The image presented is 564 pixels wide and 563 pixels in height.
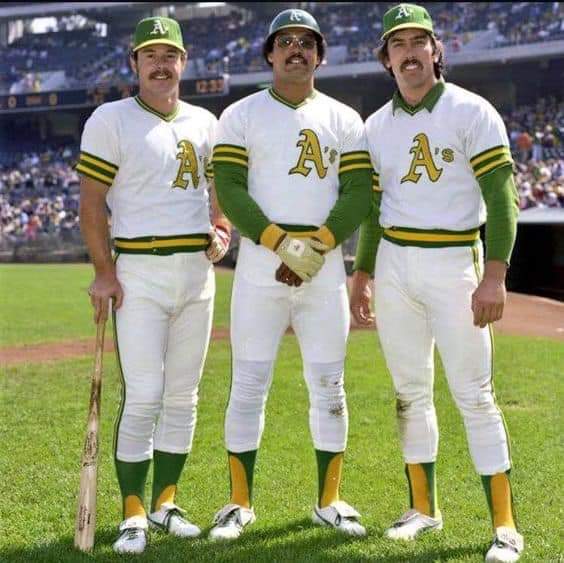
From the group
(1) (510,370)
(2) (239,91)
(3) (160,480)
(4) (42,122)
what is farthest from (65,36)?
(3) (160,480)

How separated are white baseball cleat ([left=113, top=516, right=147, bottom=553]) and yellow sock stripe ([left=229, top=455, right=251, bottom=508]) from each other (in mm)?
443

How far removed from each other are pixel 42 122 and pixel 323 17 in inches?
594

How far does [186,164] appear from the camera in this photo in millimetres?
3838

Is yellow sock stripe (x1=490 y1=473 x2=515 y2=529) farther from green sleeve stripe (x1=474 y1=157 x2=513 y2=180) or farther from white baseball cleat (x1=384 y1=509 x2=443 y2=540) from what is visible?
green sleeve stripe (x1=474 y1=157 x2=513 y2=180)

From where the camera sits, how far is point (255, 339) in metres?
3.75

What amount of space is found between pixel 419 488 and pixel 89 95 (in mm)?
33179

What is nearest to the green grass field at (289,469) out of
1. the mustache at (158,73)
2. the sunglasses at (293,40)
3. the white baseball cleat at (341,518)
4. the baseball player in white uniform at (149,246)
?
the white baseball cleat at (341,518)

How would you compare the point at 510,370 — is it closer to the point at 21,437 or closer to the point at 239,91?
the point at 21,437

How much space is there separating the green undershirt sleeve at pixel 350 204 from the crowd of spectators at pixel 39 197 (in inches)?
837

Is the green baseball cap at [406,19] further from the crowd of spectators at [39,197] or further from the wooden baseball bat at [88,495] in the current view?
the crowd of spectators at [39,197]

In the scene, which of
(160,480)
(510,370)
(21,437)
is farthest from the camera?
(510,370)

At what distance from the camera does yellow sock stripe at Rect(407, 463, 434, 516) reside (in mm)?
3879

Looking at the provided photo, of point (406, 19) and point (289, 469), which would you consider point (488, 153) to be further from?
point (289, 469)

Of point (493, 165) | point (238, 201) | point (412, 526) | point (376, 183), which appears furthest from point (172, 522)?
point (493, 165)
